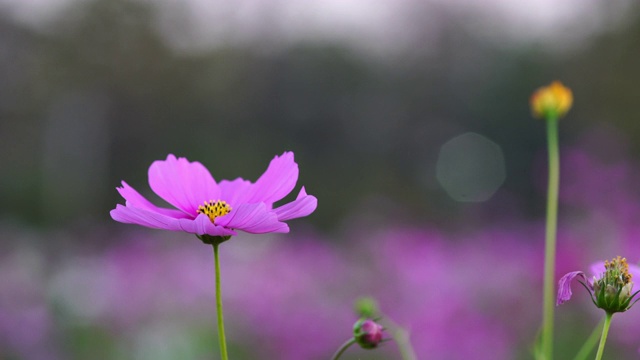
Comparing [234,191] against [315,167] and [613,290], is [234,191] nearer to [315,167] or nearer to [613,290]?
[613,290]

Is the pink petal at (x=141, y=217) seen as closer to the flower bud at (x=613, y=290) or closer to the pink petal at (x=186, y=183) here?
the pink petal at (x=186, y=183)

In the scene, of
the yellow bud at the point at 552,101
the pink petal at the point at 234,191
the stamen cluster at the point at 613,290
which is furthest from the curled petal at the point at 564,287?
the yellow bud at the point at 552,101

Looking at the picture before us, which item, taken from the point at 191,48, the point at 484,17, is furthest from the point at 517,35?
the point at 191,48

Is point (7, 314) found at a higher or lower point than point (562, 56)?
lower

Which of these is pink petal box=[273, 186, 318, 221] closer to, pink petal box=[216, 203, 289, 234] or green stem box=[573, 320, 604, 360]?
pink petal box=[216, 203, 289, 234]

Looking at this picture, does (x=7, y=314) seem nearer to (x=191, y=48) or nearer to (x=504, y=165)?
(x=504, y=165)

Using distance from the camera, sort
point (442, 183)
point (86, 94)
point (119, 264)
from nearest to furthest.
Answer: point (119, 264)
point (442, 183)
point (86, 94)
